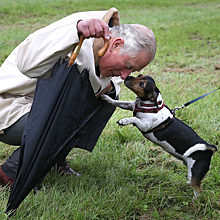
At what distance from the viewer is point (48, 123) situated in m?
1.90

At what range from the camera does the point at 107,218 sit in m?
2.24

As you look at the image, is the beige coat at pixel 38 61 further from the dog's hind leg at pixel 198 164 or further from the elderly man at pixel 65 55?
the dog's hind leg at pixel 198 164

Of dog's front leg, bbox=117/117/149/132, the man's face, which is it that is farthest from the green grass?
the man's face

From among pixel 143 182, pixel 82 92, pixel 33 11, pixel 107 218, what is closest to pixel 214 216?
pixel 143 182

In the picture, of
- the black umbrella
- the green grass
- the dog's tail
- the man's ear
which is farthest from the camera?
the dog's tail

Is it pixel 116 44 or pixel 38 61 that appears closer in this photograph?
pixel 38 61

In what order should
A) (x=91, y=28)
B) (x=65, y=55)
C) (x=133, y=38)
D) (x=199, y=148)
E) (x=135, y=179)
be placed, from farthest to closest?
(x=135, y=179) → (x=199, y=148) → (x=133, y=38) → (x=65, y=55) → (x=91, y=28)

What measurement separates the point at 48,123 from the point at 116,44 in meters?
0.63

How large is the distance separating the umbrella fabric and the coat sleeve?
0.19ft

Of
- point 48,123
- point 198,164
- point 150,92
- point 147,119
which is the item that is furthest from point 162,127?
point 48,123

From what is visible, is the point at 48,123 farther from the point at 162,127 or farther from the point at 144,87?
the point at 162,127

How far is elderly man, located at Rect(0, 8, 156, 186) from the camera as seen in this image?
1.83 meters

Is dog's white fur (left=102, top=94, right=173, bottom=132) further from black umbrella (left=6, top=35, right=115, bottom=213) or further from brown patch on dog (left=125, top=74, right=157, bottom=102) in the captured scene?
black umbrella (left=6, top=35, right=115, bottom=213)

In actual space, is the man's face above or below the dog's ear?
above
